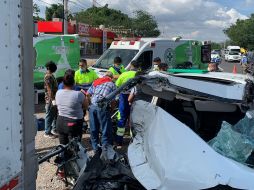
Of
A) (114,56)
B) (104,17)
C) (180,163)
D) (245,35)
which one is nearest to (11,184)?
(180,163)

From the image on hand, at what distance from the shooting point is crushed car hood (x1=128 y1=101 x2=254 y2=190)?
2848mm

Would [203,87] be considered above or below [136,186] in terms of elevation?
above

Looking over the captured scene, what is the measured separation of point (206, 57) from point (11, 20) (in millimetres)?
16056

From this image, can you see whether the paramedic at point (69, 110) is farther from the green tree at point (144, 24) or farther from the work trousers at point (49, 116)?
the green tree at point (144, 24)

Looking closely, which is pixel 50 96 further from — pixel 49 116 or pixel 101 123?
pixel 101 123

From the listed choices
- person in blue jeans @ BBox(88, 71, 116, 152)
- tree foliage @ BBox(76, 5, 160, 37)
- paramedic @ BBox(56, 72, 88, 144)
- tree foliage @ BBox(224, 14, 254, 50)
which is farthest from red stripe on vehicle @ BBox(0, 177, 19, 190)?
tree foliage @ BBox(224, 14, 254, 50)

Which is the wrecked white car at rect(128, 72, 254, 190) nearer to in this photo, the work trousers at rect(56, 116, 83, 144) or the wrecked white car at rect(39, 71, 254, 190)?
the wrecked white car at rect(39, 71, 254, 190)

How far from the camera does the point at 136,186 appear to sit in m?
3.54

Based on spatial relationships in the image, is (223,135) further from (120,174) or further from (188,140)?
(120,174)

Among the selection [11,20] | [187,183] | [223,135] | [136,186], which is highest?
[11,20]

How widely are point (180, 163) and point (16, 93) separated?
4.23ft

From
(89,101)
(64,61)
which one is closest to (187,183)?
(89,101)

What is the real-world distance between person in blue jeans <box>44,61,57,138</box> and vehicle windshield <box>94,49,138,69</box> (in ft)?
14.5

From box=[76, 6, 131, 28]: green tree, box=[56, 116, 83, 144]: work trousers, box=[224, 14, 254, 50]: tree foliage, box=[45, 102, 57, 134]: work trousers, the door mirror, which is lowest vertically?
box=[45, 102, 57, 134]: work trousers
